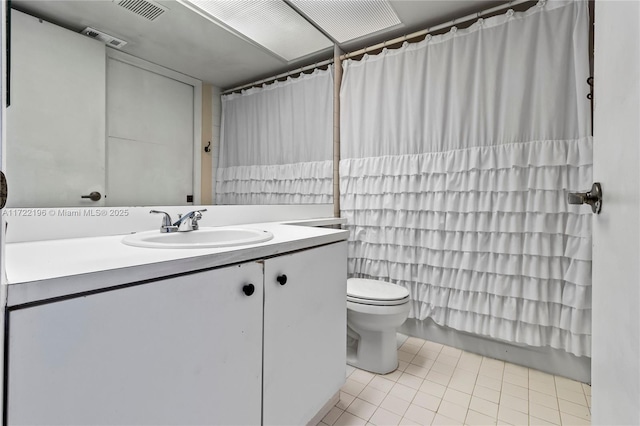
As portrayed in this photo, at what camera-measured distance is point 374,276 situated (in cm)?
214

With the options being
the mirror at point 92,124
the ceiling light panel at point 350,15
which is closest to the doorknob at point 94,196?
the mirror at point 92,124

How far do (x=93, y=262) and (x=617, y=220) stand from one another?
3.33 feet

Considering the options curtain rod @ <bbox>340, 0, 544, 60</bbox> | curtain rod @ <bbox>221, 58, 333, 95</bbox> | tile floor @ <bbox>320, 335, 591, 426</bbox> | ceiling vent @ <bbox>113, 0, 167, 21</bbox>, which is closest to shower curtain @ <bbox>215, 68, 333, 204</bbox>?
curtain rod @ <bbox>221, 58, 333, 95</bbox>

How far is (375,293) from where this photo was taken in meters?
1.67

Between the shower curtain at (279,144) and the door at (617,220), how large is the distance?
55.9 inches

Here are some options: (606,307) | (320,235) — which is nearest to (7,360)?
(320,235)

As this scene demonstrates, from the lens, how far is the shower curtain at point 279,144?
1.59m

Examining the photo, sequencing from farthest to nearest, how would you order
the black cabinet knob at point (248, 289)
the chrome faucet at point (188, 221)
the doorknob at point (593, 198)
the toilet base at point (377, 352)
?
Result: 1. the toilet base at point (377, 352)
2. the chrome faucet at point (188, 221)
3. the black cabinet knob at point (248, 289)
4. the doorknob at point (593, 198)

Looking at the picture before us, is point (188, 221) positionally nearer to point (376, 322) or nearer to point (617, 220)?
point (376, 322)

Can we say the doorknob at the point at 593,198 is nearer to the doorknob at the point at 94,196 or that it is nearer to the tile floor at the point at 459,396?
the tile floor at the point at 459,396

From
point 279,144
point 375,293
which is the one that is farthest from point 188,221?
point 375,293

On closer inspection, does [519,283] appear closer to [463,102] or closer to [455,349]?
[455,349]

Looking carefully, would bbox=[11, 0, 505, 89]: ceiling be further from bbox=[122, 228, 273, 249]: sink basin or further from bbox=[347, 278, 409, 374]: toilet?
bbox=[347, 278, 409, 374]: toilet

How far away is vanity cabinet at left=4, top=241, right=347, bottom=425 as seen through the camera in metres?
0.52
